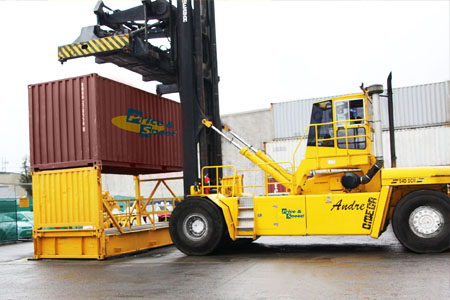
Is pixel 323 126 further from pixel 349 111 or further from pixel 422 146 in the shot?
pixel 422 146

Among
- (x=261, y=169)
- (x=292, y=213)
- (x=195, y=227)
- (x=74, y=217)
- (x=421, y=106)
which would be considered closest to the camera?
(x=292, y=213)

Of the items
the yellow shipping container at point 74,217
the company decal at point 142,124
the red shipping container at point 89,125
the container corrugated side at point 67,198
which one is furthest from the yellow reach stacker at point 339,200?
Result: the company decal at point 142,124

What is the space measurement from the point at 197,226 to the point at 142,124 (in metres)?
4.10

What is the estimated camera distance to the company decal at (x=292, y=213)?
35.8ft

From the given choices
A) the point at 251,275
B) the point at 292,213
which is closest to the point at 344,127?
the point at 292,213

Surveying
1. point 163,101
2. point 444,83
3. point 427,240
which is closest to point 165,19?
point 163,101

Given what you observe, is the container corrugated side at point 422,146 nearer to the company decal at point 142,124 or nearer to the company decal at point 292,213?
the company decal at point 142,124

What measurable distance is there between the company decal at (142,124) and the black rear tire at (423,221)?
7508mm

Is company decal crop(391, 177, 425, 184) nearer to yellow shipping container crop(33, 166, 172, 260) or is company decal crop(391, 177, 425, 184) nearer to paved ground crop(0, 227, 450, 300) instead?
paved ground crop(0, 227, 450, 300)

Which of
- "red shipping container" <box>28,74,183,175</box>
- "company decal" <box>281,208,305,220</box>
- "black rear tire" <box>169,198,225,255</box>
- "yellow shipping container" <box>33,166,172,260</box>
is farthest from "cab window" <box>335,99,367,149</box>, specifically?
"yellow shipping container" <box>33,166,172,260</box>

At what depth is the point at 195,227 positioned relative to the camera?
38.2ft

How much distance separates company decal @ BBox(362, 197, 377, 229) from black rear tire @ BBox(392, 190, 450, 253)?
1.54 feet

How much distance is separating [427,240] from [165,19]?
8770mm

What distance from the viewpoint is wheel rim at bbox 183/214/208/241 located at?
1157 centimetres
